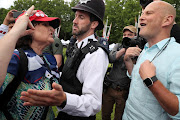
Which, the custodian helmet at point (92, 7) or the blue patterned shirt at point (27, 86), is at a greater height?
the custodian helmet at point (92, 7)

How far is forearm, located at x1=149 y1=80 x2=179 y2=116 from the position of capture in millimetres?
1473

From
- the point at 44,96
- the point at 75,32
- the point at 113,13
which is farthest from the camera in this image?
the point at 113,13

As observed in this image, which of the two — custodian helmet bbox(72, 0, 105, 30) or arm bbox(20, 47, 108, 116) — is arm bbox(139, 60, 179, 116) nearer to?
arm bbox(20, 47, 108, 116)

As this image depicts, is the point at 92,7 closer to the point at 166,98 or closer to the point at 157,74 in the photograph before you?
the point at 157,74

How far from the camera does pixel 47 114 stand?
1.82m

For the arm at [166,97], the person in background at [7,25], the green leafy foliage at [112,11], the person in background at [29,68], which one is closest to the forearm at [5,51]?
the person in background at [29,68]

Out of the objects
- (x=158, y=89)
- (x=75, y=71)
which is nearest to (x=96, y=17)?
(x=75, y=71)

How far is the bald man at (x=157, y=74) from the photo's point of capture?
4.95 ft

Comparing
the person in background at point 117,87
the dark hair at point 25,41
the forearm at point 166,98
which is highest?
the dark hair at point 25,41

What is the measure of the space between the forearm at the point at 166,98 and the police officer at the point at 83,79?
0.61 m

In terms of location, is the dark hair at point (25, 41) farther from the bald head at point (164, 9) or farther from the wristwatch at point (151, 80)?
the bald head at point (164, 9)

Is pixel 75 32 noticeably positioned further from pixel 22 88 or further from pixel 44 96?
pixel 44 96

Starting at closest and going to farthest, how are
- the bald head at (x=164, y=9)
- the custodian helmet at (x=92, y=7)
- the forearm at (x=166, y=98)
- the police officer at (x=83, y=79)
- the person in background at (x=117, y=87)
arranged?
the police officer at (x=83, y=79)
the forearm at (x=166, y=98)
the bald head at (x=164, y=9)
the custodian helmet at (x=92, y=7)
the person in background at (x=117, y=87)

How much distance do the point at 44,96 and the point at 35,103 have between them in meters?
0.10
